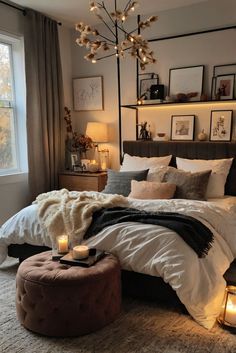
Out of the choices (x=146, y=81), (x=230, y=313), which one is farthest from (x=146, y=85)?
(x=230, y=313)

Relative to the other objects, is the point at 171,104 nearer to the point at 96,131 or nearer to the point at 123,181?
the point at 96,131

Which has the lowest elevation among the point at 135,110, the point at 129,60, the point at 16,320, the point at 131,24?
the point at 16,320

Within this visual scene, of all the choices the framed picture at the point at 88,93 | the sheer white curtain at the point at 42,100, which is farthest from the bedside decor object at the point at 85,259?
the framed picture at the point at 88,93

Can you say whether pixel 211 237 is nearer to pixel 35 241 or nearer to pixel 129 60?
pixel 35 241

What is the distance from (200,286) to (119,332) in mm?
625

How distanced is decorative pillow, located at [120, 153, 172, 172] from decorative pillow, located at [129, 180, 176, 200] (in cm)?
57

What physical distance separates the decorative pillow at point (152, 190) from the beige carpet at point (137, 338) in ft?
3.85

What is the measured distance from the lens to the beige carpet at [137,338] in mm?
2055

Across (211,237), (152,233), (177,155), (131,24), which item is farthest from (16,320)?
(131,24)

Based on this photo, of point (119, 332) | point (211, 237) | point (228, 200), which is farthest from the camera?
point (228, 200)

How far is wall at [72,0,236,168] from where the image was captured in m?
4.03

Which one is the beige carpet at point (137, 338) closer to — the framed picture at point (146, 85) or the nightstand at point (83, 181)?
the nightstand at point (83, 181)

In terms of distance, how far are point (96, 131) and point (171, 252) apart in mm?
2779

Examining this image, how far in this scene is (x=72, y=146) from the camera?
4.96m
